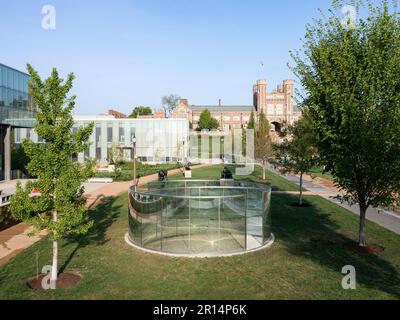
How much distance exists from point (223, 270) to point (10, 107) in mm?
30740

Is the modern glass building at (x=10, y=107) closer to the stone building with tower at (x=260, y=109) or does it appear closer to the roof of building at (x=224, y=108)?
the stone building with tower at (x=260, y=109)

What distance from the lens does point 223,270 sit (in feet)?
39.7

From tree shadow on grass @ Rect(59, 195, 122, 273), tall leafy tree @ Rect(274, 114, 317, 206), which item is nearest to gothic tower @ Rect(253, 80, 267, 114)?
tall leafy tree @ Rect(274, 114, 317, 206)

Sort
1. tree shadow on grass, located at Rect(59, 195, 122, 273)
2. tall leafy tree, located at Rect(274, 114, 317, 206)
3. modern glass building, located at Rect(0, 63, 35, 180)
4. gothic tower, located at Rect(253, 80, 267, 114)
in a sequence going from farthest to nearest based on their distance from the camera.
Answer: gothic tower, located at Rect(253, 80, 267, 114) → modern glass building, located at Rect(0, 63, 35, 180) → tall leafy tree, located at Rect(274, 114, 317, 206) → tree shadow on grass, located at Rect(59, 195, 122, 273)

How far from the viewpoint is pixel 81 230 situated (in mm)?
11773

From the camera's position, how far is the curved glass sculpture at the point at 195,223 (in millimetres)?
14188

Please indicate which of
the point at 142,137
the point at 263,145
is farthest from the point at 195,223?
the point at 142,137

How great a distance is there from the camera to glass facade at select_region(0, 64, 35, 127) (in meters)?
33.2

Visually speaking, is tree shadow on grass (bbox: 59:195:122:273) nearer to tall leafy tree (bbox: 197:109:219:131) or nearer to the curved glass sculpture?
the curved glass sculpture

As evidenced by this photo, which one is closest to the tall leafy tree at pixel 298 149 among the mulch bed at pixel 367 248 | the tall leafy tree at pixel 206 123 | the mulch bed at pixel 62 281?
the mulch bed at pixel 367 248

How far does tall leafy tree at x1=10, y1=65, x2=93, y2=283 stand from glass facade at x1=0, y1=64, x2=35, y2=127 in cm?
2554

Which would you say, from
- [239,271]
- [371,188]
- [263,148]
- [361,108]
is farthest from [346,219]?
[263,148]

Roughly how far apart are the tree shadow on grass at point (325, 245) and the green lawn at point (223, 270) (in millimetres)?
36

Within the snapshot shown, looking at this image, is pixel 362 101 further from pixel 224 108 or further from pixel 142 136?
pixel 224 108
